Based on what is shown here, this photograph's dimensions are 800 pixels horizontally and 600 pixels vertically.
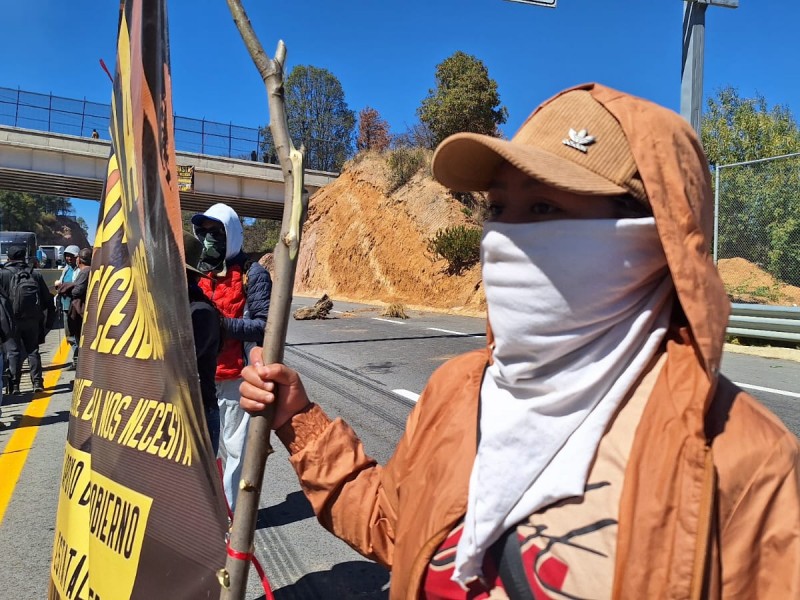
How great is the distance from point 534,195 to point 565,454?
47cm

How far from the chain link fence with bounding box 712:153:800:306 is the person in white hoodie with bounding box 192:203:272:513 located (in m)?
10.0

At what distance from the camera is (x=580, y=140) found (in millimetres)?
1084

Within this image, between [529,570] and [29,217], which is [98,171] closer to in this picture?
[529,570]

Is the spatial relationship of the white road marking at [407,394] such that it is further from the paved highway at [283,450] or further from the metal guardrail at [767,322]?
the metal guardrail at [767,322]

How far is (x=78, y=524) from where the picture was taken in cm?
172

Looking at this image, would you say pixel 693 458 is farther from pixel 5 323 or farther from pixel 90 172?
pixel 90 172

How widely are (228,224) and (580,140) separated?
2857 millimetres

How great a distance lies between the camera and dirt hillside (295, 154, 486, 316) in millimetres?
25469

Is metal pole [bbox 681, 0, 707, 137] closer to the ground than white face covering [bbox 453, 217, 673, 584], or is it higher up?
higher up

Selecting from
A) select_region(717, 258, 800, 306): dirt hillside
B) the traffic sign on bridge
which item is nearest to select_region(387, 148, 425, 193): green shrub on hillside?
select_region(717, 258, 800, 306): dirt hillside

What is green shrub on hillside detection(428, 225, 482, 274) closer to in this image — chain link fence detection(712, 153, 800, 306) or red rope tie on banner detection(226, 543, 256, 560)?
chain link fence detection(712, 153, 800, 306)

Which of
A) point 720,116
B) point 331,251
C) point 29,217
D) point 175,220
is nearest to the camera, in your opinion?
point 175,220

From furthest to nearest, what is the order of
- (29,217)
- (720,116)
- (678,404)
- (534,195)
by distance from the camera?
(29,217), (720,116), (534,195), (678,404)

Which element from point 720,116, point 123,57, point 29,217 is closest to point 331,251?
point 720,116
